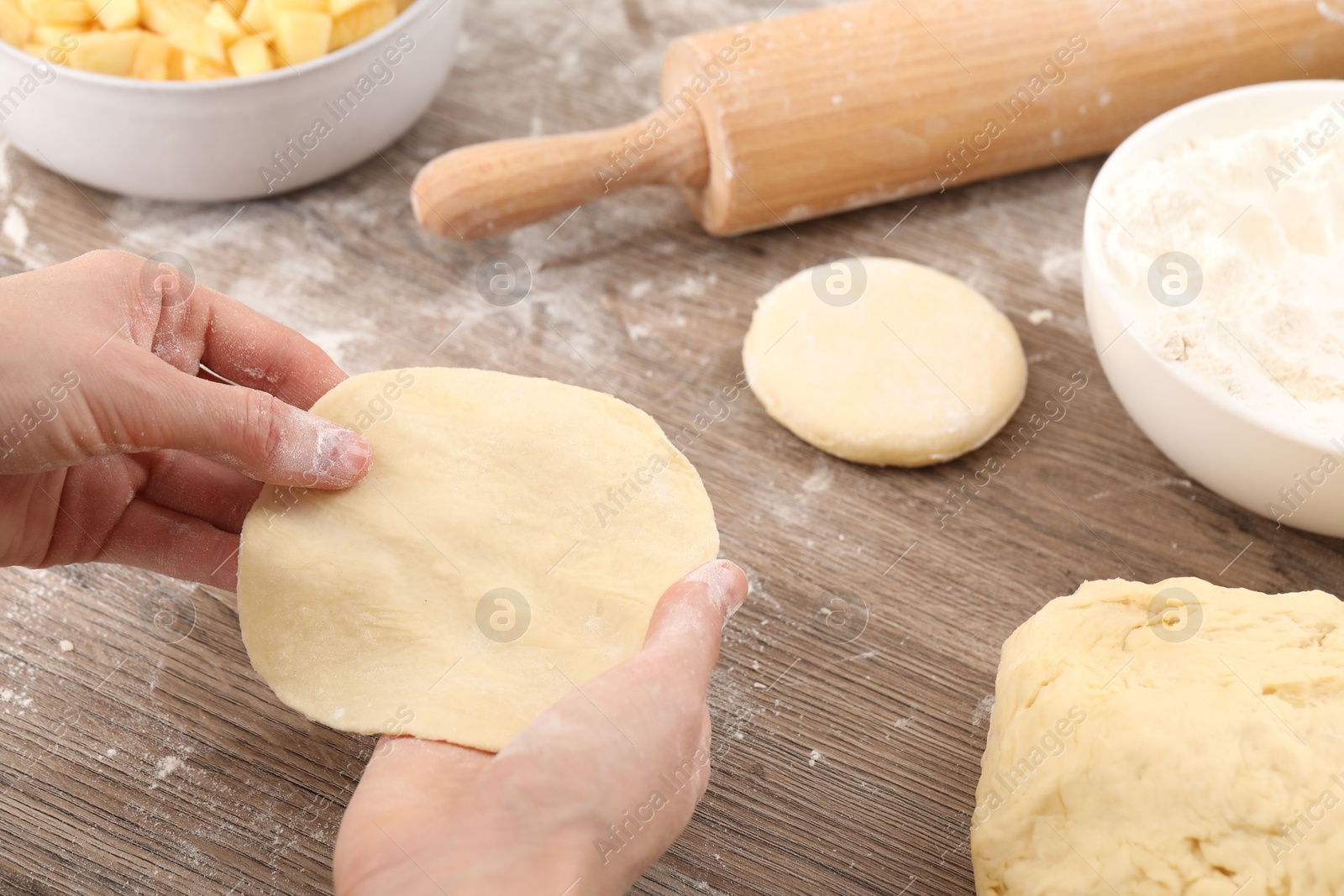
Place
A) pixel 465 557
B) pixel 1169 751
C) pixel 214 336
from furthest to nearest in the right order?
pixel 214 336, pixel 465 557, pixel 1169 751

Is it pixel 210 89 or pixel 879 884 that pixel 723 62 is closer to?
pixel 210 89

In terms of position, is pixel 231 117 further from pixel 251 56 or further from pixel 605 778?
pixel 605 778

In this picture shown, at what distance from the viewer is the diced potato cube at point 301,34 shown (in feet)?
6.40

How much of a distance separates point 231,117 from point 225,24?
18cm

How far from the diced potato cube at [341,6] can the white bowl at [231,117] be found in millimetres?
65

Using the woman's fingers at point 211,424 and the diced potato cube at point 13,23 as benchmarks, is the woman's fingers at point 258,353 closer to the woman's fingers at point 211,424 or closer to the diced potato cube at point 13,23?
the woman's fingers at point 211,424

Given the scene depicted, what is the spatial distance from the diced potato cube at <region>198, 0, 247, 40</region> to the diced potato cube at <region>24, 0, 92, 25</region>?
0.22 metres

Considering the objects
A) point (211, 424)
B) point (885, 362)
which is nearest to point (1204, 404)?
point (885, 362)

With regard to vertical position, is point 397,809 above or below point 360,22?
below

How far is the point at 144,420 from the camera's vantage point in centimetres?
128

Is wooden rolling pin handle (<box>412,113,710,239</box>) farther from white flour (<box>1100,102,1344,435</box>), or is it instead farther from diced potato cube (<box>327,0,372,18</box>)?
white flour (<box>1100,102,1344,435</box>)

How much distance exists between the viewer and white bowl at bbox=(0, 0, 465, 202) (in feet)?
6.34

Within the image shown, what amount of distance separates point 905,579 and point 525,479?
2.28 feet

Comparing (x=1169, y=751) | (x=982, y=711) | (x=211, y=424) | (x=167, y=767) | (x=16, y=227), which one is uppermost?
(x=211, y=424)
